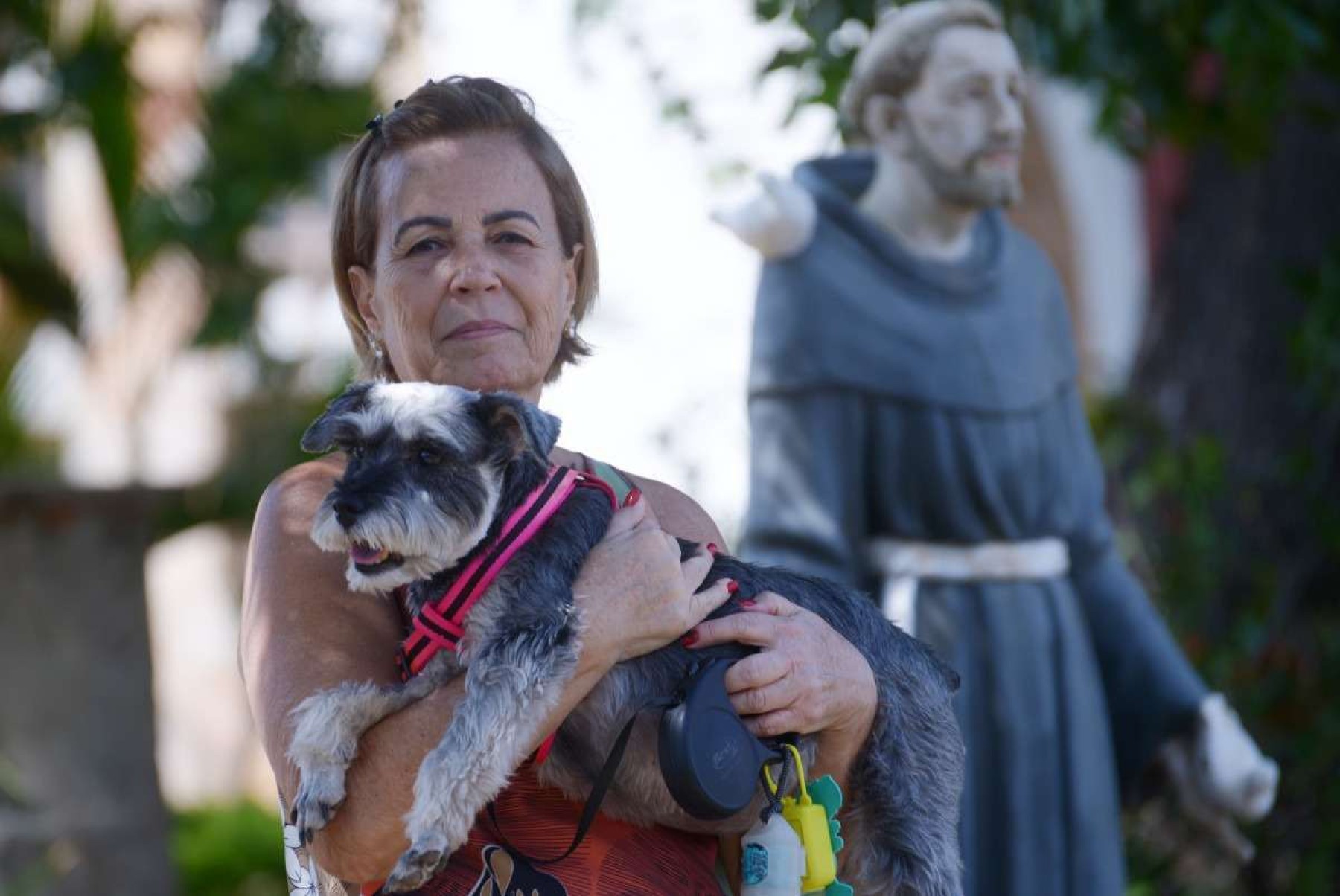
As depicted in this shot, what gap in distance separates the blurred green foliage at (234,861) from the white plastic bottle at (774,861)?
834cm

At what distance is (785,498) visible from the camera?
4.08m

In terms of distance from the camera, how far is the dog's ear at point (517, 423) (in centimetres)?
252

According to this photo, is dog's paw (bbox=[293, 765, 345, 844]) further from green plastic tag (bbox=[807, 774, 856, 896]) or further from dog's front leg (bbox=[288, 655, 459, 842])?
green plastic tag (bbox=[807, 774, 856, 896])

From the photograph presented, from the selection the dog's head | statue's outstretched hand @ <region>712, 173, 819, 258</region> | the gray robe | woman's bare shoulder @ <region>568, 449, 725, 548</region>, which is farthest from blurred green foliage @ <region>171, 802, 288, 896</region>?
the dog's head

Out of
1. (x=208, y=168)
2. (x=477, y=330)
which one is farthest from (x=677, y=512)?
(x=208, y=168)

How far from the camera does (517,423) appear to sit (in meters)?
2.53

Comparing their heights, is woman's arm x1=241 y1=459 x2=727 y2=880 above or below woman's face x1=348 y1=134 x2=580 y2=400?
below

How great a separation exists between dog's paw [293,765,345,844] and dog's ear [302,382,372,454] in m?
0.46

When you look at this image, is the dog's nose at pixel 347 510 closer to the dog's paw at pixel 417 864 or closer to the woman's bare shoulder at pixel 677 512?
the dog's paw at pixel 417 864

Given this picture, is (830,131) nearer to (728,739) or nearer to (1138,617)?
(1138,617)

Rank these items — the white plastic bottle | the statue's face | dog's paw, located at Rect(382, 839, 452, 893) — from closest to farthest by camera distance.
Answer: dog's paw, located at Rect(382, 839, 452, 893), the white plastic bottle, the statue's face

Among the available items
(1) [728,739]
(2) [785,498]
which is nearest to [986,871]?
(2) [785,498]

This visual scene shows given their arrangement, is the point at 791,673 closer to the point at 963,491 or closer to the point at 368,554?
the point at 368,554

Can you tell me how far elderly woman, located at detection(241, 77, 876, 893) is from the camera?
253 centimetres
